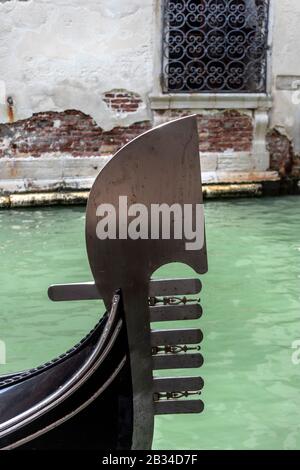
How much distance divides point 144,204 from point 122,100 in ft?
12.8

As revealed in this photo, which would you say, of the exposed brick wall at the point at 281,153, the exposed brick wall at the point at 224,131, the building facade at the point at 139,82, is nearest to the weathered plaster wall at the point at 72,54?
the building facade at the point at 139,82

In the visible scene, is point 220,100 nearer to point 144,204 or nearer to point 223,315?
point 223,315

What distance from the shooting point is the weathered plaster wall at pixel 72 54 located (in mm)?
4977

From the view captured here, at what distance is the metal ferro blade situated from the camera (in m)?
1.34

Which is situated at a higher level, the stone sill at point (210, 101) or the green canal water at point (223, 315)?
the stone sill at point (210, 101)

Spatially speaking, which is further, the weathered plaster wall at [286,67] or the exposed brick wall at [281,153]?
the exposed brick wall at [281,153]

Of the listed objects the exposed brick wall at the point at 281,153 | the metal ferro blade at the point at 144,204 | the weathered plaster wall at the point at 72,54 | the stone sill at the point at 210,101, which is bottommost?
the exposed brick wall at the point at 281,153

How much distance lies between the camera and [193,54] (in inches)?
208

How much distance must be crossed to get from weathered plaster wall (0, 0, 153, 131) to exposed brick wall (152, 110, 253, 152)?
481mm

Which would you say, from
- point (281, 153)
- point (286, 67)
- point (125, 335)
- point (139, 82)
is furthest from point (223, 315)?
point (286, 67)

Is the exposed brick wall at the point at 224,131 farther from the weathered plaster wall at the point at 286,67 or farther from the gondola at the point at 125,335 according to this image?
the gondola at the point at 125,335

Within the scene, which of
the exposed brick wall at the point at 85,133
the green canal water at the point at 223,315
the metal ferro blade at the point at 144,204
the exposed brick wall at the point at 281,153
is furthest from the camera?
the exposed brick wall at the point at 281,153

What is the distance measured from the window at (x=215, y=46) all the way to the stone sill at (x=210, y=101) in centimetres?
7

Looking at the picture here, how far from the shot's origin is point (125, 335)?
1.42m
